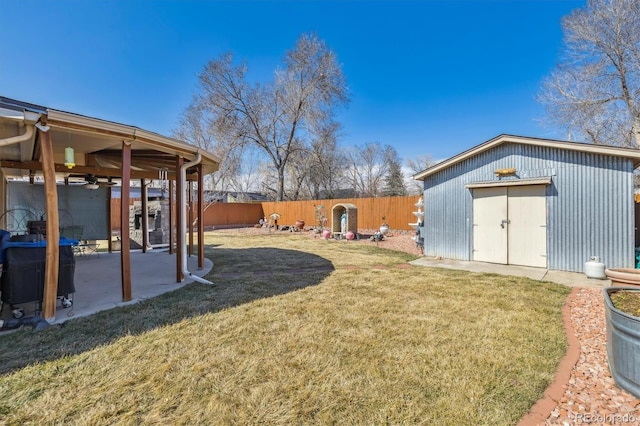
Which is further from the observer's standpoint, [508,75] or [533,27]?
[508,75]

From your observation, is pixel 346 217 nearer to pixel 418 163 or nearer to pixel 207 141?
pixel 207 141

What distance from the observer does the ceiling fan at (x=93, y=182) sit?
23.6 feet

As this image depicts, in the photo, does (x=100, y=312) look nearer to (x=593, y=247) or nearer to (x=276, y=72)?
(x=593, y=247)

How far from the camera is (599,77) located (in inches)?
485

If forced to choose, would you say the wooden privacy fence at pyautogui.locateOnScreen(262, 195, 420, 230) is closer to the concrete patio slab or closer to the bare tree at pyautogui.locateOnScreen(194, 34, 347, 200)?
the bare tree at pyautogui.locateOnScreen(194, 34, 347, 200)

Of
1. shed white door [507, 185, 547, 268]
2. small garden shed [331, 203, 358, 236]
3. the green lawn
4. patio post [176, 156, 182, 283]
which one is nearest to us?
the green lawn

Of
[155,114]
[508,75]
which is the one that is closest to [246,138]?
[155,114]

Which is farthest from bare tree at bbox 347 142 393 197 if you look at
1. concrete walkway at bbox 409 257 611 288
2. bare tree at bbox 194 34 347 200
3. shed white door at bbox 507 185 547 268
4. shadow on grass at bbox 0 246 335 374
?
shadow on grass at bbox 0 246 335 374

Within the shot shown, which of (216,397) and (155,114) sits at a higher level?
(155,114)

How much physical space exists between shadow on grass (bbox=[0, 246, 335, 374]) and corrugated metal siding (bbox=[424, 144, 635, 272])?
415 cm

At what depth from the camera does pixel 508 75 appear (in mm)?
11625

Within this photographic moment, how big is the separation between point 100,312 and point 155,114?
16094mm

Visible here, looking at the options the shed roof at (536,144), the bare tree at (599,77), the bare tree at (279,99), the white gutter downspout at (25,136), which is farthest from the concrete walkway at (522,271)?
the bare tree at (279,99)

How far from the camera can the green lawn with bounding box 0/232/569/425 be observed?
1.83 m
